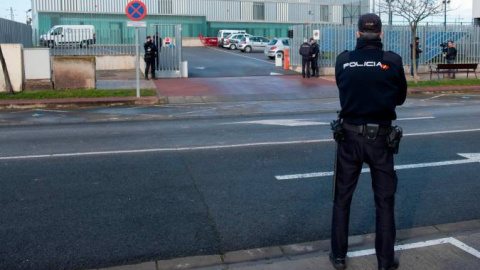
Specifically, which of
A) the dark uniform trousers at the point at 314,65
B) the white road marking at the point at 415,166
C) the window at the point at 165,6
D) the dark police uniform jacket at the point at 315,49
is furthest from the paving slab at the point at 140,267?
the window at the point at 165,6

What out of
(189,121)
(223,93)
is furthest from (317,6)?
(189,121)

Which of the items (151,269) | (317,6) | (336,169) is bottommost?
(151,269)

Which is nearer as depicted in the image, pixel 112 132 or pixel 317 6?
pixel 112 132

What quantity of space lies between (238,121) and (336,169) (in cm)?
960

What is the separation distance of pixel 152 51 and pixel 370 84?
21373 millimetres

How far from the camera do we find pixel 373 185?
4.51m

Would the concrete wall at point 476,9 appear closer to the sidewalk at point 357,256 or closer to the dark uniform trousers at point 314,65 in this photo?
the dark uniform trousers at point 314,65

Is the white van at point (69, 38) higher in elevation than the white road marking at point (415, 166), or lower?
higher

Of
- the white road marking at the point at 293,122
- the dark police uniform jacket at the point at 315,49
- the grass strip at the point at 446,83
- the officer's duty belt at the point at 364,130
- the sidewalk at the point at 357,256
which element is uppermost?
the dark police uniform jacket at the point at 315,49

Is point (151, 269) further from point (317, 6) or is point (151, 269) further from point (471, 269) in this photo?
point (317, 6)

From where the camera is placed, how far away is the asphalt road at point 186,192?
547 centimetres

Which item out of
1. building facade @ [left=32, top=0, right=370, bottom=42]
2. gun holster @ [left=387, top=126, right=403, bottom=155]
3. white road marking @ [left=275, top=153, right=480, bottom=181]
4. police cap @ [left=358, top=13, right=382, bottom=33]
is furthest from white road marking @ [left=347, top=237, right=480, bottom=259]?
building facade @ [left=32, top=0, right=370, bottom=42]

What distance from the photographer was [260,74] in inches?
1147

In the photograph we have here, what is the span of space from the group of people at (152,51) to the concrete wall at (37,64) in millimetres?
4591
